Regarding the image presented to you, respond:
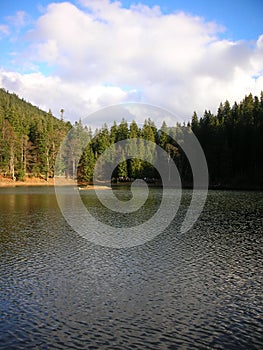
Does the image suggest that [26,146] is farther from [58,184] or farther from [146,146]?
[146,146]

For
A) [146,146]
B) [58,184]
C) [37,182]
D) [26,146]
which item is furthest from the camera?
[146,146]

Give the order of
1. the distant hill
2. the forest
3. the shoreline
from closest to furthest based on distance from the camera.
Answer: the shoreline < the forest < the distant hill

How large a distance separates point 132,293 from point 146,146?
348 feet

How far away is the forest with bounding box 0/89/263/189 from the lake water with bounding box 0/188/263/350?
63.8 m

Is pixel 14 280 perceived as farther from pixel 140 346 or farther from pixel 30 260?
pixel 140 346

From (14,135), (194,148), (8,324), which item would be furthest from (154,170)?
(8,324)

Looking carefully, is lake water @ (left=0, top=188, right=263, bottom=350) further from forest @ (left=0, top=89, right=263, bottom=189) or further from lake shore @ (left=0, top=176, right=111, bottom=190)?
lake shore @ (left=0, top=176, right=111, bottom=190)

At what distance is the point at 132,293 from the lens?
14859mm

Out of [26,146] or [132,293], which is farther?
[26,146]

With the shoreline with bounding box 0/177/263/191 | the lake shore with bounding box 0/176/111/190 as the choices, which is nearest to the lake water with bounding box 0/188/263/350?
the shoreline with bounding box 0/177/263/191

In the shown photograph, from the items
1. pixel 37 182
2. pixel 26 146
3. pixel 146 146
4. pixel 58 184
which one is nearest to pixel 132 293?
pixel 58 184

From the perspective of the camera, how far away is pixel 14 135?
98.3 m

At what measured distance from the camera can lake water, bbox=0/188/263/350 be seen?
36.1 feet

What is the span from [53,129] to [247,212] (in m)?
88.0
